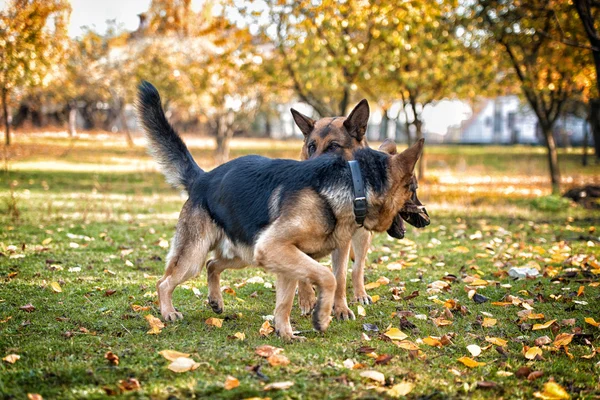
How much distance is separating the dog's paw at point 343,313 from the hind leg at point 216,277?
41.6 inches

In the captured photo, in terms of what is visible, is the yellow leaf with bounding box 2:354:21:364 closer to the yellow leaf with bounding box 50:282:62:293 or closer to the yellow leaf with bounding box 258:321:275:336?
the yellow leaf with bounding box 258:321:275:336

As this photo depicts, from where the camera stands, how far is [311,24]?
50.6ft

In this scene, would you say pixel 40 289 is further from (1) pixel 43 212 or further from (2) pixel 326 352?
(1) pixel 43 212

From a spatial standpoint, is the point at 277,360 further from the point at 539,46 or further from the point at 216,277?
the point at 539,46

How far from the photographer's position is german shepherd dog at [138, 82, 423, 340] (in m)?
4.80

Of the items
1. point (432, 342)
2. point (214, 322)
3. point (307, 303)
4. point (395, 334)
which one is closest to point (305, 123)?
point (307, 303)

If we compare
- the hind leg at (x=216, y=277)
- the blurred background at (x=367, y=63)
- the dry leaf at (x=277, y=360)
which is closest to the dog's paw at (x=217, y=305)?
the hind leg at (x=216, y=277)

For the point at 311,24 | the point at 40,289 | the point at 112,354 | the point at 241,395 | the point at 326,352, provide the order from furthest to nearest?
1. the point at 311,24
2. the point at 40,289
3. the point at 326,352
4. the point at 112,354
5. the point at 241,395

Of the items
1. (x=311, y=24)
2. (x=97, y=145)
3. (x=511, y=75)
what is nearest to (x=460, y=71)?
(x=511, y=75)

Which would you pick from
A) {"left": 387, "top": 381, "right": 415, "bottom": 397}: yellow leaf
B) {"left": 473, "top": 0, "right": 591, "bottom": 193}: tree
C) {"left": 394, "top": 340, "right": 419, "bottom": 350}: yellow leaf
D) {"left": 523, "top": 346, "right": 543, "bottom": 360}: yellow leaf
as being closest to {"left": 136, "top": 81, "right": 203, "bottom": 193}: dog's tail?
{"left": 394, "top": 340, "right": 419, "bottom": 350}: yellow leaf

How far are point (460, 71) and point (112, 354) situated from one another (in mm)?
17233

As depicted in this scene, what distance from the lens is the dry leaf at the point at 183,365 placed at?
13.1 feet

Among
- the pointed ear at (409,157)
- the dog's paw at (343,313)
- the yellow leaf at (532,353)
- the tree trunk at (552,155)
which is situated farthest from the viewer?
the tree trunk at (552,155)

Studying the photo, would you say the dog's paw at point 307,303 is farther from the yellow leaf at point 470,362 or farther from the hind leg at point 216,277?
the yellow leaf at point 470,362
